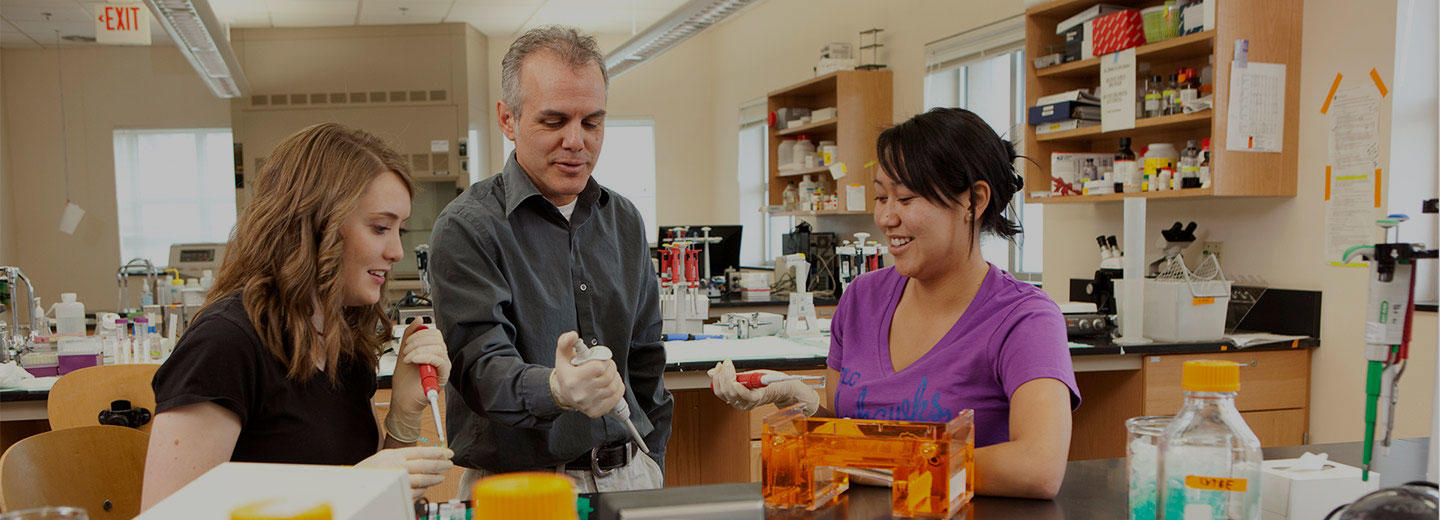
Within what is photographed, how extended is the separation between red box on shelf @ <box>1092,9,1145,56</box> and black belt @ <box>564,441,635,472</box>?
2715 millimetres

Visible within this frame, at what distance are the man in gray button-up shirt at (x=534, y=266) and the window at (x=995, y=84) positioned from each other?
3365 mm

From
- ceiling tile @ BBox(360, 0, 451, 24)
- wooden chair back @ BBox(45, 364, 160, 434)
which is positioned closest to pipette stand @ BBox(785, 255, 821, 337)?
wooden chair back @ BBox(45, 364, 160, 434)

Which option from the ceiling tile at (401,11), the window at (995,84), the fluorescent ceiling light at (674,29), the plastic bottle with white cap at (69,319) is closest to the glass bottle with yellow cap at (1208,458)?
the window at (995,84)

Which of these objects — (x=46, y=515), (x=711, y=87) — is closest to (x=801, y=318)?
(x=46, y=515)

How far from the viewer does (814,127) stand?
6.55 metres

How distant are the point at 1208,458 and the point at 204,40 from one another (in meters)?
5.97

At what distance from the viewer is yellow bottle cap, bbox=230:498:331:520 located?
58cm

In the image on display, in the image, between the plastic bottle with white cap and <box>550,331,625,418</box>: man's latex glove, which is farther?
the plastic bottle with white cap

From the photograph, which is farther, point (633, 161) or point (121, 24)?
point (633, 161)

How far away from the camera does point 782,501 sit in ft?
4.00

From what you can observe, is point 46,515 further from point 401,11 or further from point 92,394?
point 401,11

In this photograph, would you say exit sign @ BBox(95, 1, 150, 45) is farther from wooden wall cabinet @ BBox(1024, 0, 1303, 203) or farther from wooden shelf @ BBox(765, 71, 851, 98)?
wooden wall cabinet @ BBox(1024, 0, 1303, 203)

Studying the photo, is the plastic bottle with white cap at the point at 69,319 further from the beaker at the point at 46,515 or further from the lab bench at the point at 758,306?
the beaker at the point at 46,515

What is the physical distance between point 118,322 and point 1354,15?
4.38 meters
